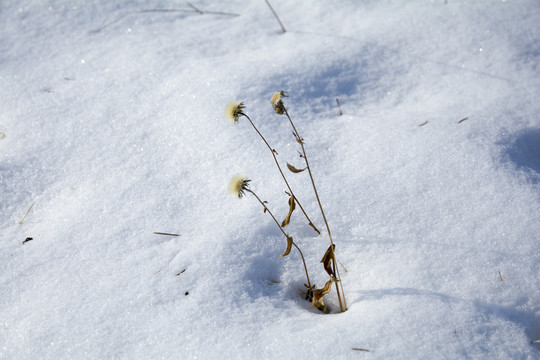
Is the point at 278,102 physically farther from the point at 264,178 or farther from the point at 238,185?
the point at 264,178

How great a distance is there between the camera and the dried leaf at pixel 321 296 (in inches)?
48.6

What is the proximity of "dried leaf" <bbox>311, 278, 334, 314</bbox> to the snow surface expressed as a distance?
1.3 inches

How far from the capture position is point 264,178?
1606 millimetres

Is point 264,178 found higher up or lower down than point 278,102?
lower down

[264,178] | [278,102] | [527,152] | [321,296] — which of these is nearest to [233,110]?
[278,102]

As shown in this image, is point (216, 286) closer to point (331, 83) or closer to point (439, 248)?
point (439, 248)

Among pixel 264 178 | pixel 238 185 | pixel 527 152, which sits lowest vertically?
pixel 527 152

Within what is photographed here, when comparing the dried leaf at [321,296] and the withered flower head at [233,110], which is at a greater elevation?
the withered flower head at [233,110]

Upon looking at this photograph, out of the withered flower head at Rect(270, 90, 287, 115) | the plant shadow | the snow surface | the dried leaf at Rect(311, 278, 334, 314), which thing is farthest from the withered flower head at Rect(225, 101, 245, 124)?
the plant shadow

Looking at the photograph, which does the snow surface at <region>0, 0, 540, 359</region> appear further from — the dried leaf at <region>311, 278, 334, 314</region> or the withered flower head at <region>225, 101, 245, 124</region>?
the withered flower head at <region>225, 101, 245, 124</region>

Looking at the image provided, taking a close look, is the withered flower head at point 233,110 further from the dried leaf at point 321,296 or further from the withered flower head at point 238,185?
the dried leaf at point 321,296

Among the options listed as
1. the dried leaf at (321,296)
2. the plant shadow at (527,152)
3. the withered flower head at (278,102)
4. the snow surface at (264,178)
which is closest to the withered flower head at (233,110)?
the withered flower head at (278,102)

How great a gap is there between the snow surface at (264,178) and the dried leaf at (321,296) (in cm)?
3

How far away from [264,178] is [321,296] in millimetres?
526
